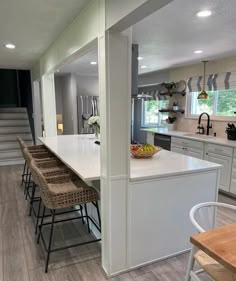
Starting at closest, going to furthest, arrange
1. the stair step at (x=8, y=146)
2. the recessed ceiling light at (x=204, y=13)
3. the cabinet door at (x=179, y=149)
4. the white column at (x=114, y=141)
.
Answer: the white column at (x=114, y=141), the recessed ceiling light at (x=204, y=13), the cabinet door at (x=179, y=149), the stair step at (x=8, y=146)

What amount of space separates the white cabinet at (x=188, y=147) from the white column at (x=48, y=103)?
255 cm

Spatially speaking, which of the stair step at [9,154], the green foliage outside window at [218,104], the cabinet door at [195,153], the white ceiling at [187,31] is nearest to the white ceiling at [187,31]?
the white ceiling at [187,31]

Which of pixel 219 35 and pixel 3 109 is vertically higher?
pixel 219 35

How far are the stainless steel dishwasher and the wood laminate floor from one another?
2249 millimetres

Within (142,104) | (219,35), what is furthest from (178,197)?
(142,104)

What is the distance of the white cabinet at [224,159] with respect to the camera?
3.84 m

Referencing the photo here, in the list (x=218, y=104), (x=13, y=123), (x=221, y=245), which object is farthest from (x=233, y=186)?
(x=13, y=123)

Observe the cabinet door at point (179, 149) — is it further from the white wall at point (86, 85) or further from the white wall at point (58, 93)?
the white wall at point (58, 93)

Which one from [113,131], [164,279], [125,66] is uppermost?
[125,66]

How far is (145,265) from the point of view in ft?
7.27

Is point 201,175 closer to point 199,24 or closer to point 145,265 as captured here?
point 145,265

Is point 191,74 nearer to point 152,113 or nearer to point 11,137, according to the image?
point 152,113

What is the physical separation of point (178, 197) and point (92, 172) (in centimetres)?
→ 86

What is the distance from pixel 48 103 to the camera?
16.0ft
